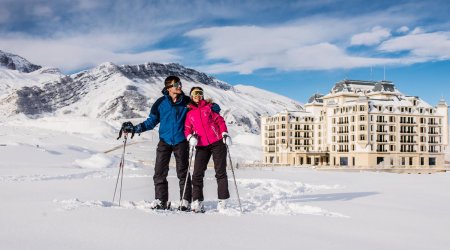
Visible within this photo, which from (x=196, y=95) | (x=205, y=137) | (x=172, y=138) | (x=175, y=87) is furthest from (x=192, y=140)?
(x=175, y=87)

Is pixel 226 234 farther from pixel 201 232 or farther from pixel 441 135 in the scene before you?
pixel 441 135

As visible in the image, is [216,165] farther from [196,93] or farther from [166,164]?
[196,93]

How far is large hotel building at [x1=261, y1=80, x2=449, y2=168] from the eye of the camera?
82.2 m

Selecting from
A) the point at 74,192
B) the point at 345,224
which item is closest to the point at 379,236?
the point at 345,224

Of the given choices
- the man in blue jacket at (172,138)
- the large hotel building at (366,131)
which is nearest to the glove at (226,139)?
the man in blue jacket at (172,138)

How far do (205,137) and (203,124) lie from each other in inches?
9.9

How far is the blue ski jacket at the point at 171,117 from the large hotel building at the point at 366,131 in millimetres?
70403

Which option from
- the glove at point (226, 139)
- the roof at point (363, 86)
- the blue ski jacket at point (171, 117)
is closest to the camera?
the glove at point (226, 139)

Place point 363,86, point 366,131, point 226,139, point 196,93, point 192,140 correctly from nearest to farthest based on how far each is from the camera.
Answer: point 192,140, point 226,139, point 196,93, point 366,131, point 363,86

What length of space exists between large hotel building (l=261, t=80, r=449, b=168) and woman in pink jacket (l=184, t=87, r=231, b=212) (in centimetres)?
7018

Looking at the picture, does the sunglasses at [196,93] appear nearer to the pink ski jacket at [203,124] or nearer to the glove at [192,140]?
the pink ski jacket at [203,124]

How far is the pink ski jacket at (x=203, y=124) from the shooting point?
933 centimetres

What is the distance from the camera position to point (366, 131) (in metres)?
81.2

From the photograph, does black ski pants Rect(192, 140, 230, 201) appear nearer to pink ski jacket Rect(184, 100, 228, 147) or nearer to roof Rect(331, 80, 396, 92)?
pink ski jacket Rect(184, 100, 228, 147)
